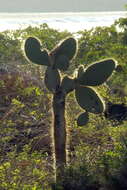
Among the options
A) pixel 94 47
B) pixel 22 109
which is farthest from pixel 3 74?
pixel 94 47

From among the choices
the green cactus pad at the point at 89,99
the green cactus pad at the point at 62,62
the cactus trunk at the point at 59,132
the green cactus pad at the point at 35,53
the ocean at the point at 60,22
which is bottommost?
the cactus trunk at the point at 59,132

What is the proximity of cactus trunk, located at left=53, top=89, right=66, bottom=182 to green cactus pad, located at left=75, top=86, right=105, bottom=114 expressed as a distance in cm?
30

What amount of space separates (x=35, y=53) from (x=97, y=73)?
1152 millimetres

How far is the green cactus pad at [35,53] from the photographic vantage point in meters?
9.21

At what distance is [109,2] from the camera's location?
183875mm

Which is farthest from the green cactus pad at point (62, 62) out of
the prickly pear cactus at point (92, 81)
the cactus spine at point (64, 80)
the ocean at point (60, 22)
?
the ocean at point (60, 22)

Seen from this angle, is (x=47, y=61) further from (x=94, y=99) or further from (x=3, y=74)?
(x=3, y=74)

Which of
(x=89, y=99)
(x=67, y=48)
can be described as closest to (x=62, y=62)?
(x=67, y=48)

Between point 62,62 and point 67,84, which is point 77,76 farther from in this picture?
point 62,62

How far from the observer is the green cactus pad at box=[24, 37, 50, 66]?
30.2 feet

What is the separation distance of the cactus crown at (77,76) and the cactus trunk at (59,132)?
0.18 m

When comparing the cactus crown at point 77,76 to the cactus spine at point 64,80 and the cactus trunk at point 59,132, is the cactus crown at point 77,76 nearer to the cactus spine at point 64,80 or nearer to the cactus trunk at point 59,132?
the cactus spine at point 64,80

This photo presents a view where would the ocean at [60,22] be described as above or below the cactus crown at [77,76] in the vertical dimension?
above

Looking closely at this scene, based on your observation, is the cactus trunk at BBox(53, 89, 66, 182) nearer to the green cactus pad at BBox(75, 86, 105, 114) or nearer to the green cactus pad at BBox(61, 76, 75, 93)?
the green cactus pad at BBox(61, 76, 75, 93)
